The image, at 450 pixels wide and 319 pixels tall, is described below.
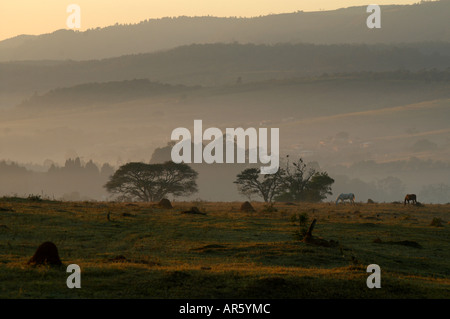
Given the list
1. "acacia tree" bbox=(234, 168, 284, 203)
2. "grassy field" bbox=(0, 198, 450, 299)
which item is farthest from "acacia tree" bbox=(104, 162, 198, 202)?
"grassy field" bbox=(0, 198, 450, 299)

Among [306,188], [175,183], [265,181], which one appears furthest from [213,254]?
[265,181]

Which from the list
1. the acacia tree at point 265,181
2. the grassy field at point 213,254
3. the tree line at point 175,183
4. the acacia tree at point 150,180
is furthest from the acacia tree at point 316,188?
the grassy field at point 213,254

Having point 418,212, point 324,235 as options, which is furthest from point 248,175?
point 324,235

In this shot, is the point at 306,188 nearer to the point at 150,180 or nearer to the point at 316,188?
the point at 316,188

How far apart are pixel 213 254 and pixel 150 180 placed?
226 feet

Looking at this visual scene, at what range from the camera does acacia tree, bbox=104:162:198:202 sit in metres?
102

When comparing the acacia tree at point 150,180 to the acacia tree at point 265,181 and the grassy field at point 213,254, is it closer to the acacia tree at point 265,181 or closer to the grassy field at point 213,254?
the acacia tree at point 265,181

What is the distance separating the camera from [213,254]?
113ft

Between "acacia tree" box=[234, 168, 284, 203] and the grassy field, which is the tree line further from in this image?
the grassy field

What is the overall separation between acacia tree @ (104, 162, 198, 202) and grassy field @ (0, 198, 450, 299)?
4182 centimetres

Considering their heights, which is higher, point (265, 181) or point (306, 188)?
point (265, 181)

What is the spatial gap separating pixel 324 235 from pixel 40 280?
22411mm
